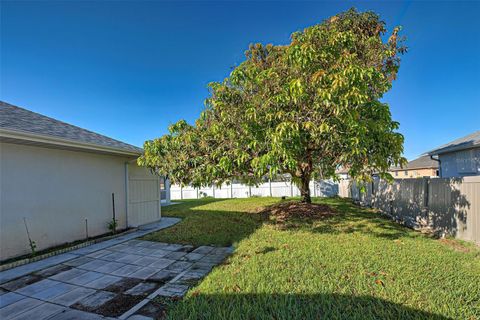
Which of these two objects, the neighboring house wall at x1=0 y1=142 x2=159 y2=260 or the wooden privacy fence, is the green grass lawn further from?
the neighboring house wall at x1=0 y1=142 x2=159 y2=260

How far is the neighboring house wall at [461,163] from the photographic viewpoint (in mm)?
8336

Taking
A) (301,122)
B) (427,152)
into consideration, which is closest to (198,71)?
(301,122)

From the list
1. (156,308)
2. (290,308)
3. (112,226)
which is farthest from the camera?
(112,226)

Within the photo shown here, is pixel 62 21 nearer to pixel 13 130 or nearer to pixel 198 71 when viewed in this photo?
pixel 13 130

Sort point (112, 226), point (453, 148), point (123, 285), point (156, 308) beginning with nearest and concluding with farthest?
point (156, 308) < point (123, 285) < point (112, 226) < point (453, 148)

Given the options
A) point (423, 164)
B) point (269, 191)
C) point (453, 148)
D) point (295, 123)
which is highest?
point (295, 123)

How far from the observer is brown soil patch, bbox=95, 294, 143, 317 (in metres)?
2.80

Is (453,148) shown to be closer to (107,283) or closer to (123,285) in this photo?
(123,285)

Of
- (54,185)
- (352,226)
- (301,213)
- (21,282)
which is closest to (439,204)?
(352,226)

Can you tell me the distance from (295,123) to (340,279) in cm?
276

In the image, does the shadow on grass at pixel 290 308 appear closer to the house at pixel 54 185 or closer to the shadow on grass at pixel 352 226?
the shadow on grass at pixel 352 226

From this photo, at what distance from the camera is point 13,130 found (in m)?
4.35

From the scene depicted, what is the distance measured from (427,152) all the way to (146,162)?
13.1 meters

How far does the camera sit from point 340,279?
3.36m
